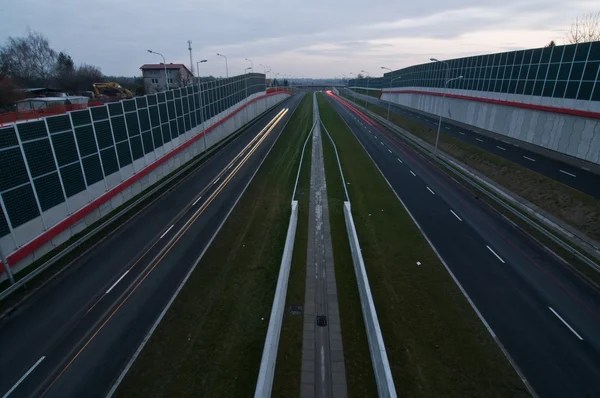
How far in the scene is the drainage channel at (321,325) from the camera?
14.1 metres

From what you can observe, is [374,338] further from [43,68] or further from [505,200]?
[43,68]

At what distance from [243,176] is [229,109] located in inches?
1296

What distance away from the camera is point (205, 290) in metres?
20.0

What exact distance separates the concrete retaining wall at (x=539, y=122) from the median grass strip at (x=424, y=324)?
84.3ft

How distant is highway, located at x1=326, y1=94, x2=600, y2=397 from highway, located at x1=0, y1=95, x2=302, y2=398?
59.9 ft

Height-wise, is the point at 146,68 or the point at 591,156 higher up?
the point at 146,68

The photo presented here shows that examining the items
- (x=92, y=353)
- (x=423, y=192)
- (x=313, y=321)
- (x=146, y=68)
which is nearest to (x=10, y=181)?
(x=92, y=353)

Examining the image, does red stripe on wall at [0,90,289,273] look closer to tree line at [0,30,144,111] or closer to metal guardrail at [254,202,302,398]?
metal guardrail at [254,202,302,398]

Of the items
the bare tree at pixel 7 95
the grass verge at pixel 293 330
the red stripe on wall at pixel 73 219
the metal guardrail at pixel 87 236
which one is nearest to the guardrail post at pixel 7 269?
the metal guardrail at pixel 87 236

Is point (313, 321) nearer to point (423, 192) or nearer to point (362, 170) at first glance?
point (423, 192)

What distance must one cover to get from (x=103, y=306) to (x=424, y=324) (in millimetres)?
17591

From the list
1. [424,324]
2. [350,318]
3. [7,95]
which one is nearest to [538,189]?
[424,324]

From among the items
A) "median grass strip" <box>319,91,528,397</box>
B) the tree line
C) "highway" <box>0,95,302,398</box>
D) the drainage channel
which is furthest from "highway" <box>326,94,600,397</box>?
the tree line

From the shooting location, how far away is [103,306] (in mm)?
18516
